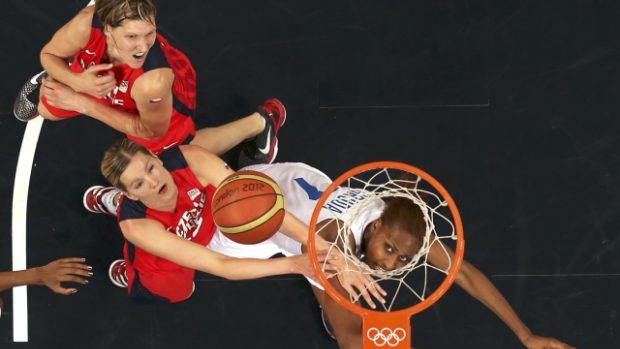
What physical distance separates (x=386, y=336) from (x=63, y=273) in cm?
220

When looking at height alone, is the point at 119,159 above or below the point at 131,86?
below

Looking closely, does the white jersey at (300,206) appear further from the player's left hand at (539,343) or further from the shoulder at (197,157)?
the player's left hand at (539,343)

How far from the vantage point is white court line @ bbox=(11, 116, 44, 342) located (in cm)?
444

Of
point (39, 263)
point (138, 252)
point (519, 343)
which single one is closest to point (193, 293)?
point (138, 252)

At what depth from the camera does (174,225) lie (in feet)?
12.6

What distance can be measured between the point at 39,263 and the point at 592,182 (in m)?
3.62

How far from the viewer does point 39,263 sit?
176 inches

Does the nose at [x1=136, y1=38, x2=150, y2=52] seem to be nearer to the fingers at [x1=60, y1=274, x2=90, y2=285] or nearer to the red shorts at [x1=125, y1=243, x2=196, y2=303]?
the red shorts at [x1=125, y1=243, x2=196, y2=303]

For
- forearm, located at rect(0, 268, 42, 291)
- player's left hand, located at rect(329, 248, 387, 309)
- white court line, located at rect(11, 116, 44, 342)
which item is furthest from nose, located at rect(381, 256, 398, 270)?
white court line, located at rect(11, 116, 44, 342)

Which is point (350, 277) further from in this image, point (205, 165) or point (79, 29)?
point (79, 29)

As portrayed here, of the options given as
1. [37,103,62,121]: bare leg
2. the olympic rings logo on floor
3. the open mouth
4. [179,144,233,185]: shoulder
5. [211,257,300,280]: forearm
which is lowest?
the olympic rings logo on floor

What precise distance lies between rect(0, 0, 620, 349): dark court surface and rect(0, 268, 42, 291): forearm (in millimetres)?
183

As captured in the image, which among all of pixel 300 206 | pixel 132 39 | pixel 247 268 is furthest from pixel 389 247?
pixel 132 39

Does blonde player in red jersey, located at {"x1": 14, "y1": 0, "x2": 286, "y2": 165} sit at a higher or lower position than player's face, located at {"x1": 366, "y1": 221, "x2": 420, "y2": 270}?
higher
